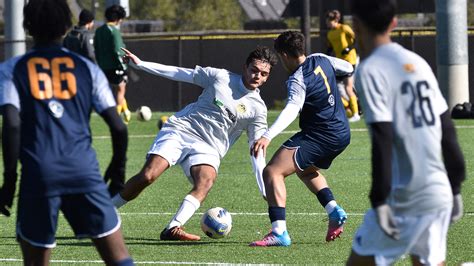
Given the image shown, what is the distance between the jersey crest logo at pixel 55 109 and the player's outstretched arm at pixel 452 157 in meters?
1.82

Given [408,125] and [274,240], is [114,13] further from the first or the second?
[408,125]

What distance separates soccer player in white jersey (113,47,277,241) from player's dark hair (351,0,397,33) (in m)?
4.21

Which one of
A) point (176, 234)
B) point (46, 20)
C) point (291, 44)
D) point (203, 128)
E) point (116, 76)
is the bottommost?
point (116, 76)

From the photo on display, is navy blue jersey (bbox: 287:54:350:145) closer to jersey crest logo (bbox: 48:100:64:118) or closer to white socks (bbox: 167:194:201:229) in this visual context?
white socks (bbox: 167:194:201:229)

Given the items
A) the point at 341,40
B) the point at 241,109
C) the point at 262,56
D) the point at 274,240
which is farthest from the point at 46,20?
the point at 341,40

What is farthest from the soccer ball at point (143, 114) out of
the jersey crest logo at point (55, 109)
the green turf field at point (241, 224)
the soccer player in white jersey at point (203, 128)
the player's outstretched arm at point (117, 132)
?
the jersey crest logo at point (55, 109)

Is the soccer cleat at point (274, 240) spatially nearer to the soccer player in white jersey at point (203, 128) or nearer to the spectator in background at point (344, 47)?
the soccer player in white jersey at point (203, 128)

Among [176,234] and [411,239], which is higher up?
[411,239]

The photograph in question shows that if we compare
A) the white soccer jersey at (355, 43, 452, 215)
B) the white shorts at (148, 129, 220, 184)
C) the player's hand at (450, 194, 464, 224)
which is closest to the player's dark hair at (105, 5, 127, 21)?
the white shorts at (148, 129, 220, 184)

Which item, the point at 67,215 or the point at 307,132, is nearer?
the point at 67,215

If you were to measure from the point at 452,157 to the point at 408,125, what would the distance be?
41cm

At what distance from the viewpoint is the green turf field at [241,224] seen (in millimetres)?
8922

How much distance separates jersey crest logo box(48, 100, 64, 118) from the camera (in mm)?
5787

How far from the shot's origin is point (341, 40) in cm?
2170
